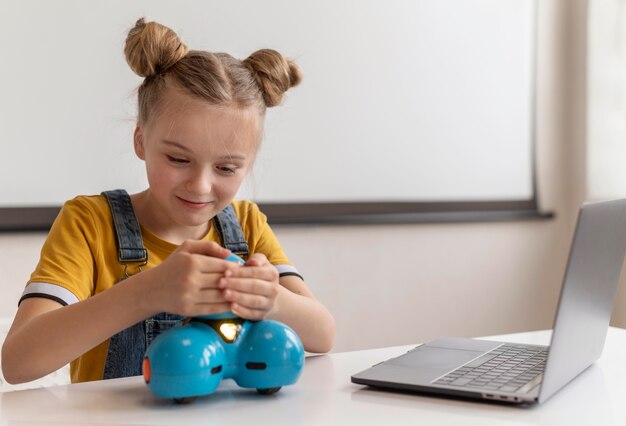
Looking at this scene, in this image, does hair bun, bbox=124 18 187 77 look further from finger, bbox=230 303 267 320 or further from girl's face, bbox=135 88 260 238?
finger, bbox=230 303 267 320

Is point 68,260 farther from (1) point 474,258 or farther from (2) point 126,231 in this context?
(1) point 474,258

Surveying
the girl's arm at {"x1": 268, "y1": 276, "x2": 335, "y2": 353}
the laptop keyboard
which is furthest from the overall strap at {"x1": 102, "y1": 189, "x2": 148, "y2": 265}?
the laptop keyboard

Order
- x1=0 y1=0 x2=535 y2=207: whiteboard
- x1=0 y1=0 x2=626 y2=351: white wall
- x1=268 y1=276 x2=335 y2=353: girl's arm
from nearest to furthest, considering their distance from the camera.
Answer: x1=268 y1=276 x2=335 y2=353: girl's arm < x1=0 y1=0 x2=535 y2=207: whiteboard < x1=0 y1=0 x2=626 y2=351: white wall

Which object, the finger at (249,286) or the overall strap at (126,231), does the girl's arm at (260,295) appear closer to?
the finger at (249,286)

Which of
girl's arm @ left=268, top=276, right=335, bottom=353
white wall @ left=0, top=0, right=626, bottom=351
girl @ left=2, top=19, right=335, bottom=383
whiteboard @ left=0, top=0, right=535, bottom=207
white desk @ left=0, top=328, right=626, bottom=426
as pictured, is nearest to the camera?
white desk @ left=0, top=328, right=626, bottom=426

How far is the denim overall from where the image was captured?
1.22 metres

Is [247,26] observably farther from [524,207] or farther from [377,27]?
[524,207]

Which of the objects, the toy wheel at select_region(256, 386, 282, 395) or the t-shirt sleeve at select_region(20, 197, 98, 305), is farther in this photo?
the t-shirt sleeve at select_region(20, 197, 98, 305)

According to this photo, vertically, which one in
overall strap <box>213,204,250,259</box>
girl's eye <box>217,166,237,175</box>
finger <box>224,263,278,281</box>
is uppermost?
girl's eye <box>217,166,237,175</box>

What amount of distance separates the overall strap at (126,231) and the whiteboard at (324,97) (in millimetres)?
601

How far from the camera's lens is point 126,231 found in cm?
127

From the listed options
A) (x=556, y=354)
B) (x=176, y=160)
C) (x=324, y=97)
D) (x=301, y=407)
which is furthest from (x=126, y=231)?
(x=324, y=97)

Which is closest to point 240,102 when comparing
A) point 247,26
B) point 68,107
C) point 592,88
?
point 68,107

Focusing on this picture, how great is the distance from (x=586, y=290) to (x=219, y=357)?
0.41m
